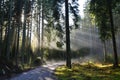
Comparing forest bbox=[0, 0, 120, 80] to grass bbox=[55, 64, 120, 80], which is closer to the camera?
grass bbox=[55, 64, 120, 80]

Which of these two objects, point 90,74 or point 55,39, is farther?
point 55,39

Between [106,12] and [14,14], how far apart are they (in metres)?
15.2

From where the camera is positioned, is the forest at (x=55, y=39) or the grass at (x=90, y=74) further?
the forest at (x=55, y=39)

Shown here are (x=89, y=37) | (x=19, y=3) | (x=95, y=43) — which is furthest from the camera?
(x=89, y=37)

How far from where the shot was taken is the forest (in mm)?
24891

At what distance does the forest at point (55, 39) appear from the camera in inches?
980

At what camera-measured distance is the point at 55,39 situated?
4134 cm

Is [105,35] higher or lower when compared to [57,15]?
lower

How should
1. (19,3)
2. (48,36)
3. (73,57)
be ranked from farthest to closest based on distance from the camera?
(73,57)
(48,36)
(19,3)

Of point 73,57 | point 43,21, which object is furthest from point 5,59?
point 73,57

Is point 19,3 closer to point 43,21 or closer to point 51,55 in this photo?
point 43,21

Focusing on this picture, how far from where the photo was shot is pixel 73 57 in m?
67.1

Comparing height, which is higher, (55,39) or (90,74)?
(55,39)

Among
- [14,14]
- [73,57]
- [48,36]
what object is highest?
[14,14]
